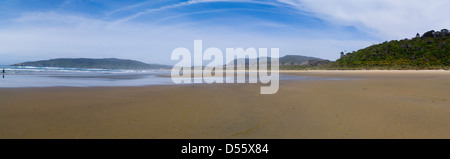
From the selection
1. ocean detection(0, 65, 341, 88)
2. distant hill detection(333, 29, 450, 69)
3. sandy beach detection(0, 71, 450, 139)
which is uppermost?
distant hill detection(333, 29, 450, 69)

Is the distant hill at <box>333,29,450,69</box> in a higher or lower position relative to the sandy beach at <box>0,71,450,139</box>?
higher

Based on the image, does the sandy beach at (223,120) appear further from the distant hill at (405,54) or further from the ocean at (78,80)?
the distant hill at (405,54)

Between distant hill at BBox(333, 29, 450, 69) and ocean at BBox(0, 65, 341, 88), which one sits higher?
distant hill at BBox(333, 29, 450, 69)

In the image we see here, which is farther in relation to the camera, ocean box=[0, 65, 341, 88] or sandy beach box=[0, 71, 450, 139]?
ocean box=[0, 65, 341, 88]

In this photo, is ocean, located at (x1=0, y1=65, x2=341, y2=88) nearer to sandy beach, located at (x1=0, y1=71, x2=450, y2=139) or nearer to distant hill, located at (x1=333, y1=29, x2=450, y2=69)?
sandy beach, located at (x1=0, y1=71, x2=450, y2=139)

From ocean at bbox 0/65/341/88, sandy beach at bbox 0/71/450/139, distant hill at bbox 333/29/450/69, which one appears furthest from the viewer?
distant hill at bbox 333/29/450/69

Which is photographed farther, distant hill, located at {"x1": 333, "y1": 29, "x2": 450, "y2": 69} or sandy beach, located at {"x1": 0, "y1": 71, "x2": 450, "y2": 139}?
distant hill, located at {"x1": 333, "y1": 29, "x2": 450, "y2": 69}

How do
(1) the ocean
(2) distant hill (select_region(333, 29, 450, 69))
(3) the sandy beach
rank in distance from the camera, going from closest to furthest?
1. (3) the sandy beach
2. (1) the ocean
3. (2) distant hill (select_region(333, 29, 450, 69))

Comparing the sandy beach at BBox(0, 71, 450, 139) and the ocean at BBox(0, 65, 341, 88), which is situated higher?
the ocean at BBox(0, 65, 341, 88)

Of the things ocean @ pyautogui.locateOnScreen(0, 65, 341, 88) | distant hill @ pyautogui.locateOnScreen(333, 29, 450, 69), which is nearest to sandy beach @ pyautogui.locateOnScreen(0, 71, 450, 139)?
ocean @ pyautogui.locateOnScreen(0, 65, 341, 88)

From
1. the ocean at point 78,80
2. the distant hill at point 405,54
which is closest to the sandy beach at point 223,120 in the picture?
the ocean at point 78,80
